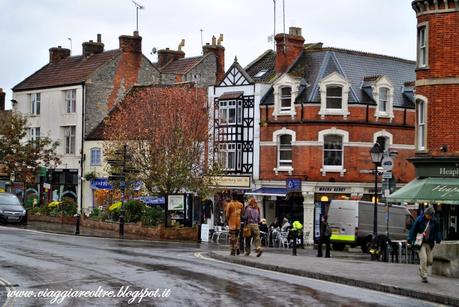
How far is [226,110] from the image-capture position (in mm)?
55594

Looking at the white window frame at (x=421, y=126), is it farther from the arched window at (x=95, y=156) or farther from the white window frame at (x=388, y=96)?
the arched window at (x=95, y=156)

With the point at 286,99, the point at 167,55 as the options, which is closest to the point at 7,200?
the point at 286,99

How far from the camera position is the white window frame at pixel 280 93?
52.3 m

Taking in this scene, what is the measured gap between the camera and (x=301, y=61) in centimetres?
5506

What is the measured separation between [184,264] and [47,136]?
43.9 meters

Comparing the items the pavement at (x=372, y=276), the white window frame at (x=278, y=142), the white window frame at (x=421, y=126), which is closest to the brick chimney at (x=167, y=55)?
the white window frame at (x=278, y=142)

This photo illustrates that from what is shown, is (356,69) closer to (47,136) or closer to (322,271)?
(47,136)

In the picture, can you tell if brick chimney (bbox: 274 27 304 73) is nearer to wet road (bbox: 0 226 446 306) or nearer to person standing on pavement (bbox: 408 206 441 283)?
wet road (bbox: 0 226 446 306)

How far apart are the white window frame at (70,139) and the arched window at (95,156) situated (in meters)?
2.17

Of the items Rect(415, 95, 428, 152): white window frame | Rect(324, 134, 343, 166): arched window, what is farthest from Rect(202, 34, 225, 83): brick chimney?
Rect(415, 95, 428, 152): white window frame

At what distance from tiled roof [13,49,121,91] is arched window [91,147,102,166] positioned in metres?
5.28

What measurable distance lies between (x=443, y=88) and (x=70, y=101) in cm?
3649

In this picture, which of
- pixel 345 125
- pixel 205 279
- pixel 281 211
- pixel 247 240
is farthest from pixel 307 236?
→ pixel 205 279

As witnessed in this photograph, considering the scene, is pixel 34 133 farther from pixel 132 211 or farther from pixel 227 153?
pixel 132 211
